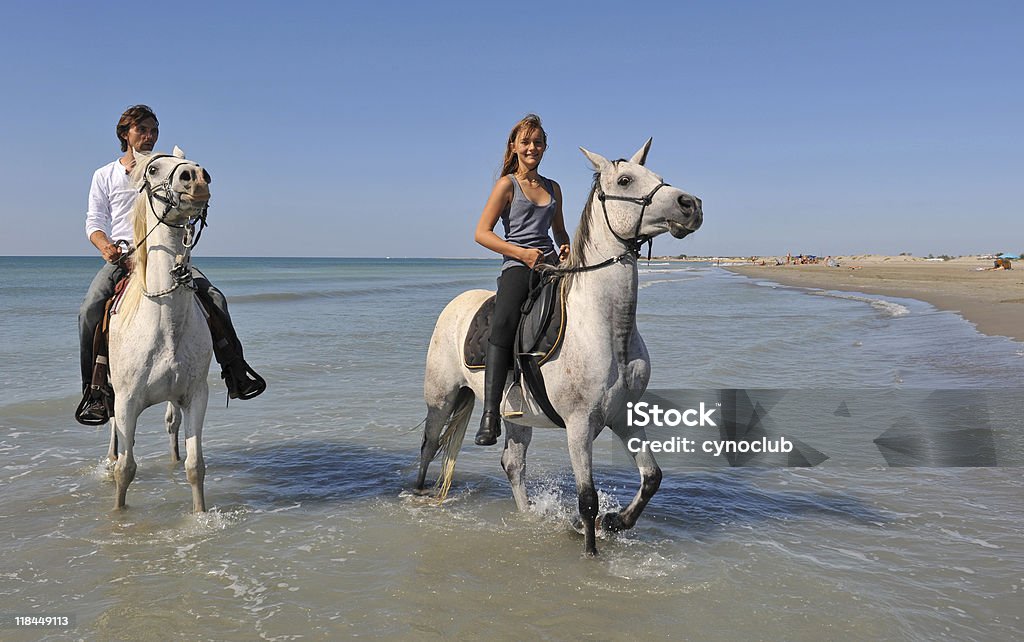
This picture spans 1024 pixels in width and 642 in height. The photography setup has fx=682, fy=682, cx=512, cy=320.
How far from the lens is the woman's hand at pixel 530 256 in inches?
195

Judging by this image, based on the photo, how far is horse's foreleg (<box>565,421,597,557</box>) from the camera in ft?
15.5

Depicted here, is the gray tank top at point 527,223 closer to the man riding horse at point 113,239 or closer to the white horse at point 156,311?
the white horse at point 156,311

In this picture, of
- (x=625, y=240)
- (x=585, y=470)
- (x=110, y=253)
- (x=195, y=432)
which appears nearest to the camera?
(x=625, y=240)

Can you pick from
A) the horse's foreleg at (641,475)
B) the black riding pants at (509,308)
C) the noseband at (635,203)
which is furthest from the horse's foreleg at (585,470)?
the noseband at (635,203)

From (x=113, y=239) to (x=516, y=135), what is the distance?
12.0ft

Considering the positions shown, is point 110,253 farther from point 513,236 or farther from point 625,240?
point 625,240

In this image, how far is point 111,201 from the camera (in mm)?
5859

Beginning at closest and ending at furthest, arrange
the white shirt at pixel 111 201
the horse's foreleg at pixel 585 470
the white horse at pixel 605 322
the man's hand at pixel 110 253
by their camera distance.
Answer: the white horse at pixel 605 322 → the horse's foreleg at pixel 585 470 → the man's hand at pixel 110 253 → the white shirt at pixel 111 201

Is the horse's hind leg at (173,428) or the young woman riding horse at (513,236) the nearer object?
the young woman riding horse at (513,236)

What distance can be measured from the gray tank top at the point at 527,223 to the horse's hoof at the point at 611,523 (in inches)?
79.6

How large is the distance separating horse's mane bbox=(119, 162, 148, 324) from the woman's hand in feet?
9.38
